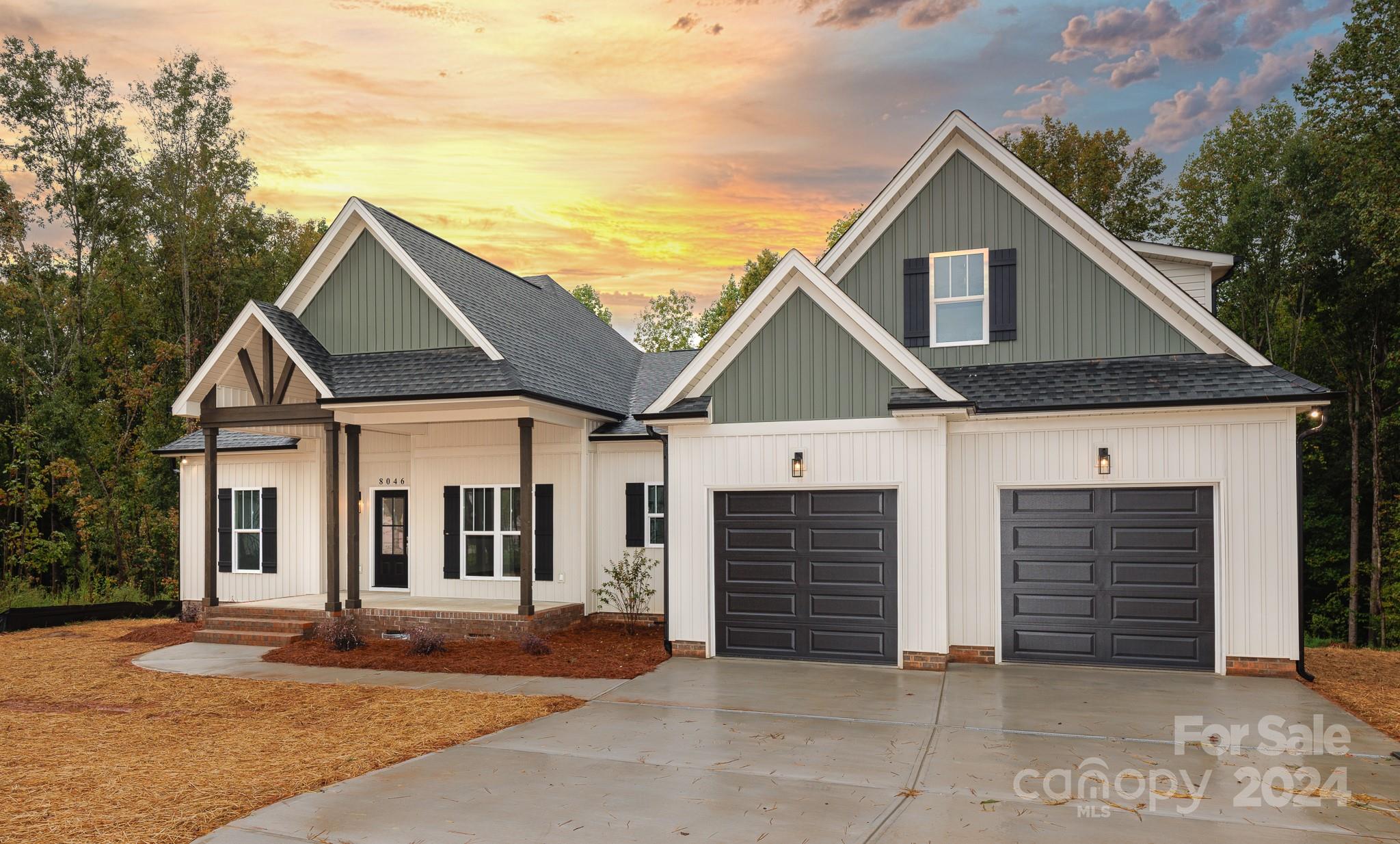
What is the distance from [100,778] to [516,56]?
41.2 feet

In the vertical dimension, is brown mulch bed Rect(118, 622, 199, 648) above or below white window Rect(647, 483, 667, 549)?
below

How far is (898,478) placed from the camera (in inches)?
415

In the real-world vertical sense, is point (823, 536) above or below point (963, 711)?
above

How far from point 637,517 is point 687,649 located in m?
3.31

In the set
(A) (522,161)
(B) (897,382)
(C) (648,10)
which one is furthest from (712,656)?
(A) (522,161)

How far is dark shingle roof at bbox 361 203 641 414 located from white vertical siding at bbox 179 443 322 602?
4672mm

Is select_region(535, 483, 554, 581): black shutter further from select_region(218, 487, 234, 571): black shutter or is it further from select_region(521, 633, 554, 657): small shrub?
select_region(218, 487, 234, 571): black shutter

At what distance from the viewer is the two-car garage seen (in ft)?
33.9

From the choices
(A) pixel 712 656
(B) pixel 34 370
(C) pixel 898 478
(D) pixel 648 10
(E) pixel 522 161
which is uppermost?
(D) pixel 648 10

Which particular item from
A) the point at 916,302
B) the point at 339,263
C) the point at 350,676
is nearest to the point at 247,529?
the point at 339,263

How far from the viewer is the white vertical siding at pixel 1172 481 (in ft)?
32.5

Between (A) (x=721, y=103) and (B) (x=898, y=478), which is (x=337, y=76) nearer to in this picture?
(A) (x=721, y=103)

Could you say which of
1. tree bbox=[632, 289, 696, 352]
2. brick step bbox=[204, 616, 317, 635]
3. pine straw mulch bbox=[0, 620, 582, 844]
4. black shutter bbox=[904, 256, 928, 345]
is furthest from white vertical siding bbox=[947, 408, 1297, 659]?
tree bbox=[632, 289, 696, 352]

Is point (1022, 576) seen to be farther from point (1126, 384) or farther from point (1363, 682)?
point (1363, 682)
